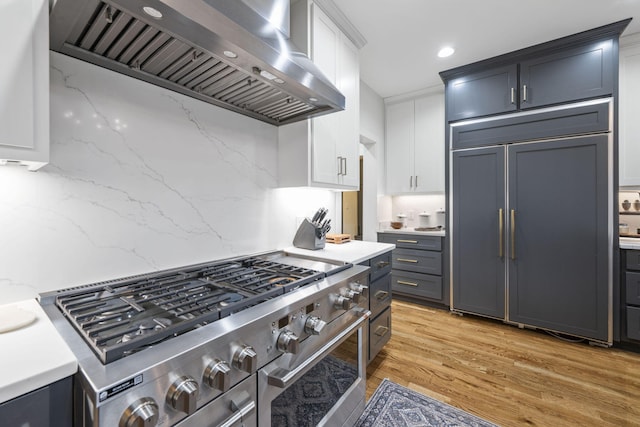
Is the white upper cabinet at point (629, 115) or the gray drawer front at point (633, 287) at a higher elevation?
the white upper cabinet at point (629, 115)

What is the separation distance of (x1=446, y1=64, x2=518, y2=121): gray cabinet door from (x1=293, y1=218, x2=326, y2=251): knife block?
2.10 m

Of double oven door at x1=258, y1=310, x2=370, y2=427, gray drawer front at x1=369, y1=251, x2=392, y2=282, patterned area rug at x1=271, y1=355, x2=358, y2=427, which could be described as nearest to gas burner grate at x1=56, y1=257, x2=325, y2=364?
double oven door at x1=258, y1=310, x2=370, y2=427

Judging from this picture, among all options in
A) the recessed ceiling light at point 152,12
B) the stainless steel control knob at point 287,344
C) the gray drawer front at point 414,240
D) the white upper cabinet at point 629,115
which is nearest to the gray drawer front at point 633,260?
the white upper cabinet at point 629,115

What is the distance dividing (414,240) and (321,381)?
2373mm

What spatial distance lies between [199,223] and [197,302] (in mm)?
679

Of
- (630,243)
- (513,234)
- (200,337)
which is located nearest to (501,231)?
(513,234)

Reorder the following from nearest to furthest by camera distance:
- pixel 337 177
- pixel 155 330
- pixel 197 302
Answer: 1. pixel 155 330
2. pixel 197 302
3. pixel 337 177

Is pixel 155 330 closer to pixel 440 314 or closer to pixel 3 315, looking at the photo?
pixel 3 315

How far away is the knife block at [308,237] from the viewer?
2023 millimetres

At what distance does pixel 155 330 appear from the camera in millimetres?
742

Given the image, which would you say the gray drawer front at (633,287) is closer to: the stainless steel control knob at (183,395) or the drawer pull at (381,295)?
the drawer pull at (381,295)

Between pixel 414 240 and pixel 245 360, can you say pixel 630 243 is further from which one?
pixel 245 360

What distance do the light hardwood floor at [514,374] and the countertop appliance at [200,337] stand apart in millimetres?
814

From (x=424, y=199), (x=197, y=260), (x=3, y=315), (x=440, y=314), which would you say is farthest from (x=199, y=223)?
(x=424, y=199)
